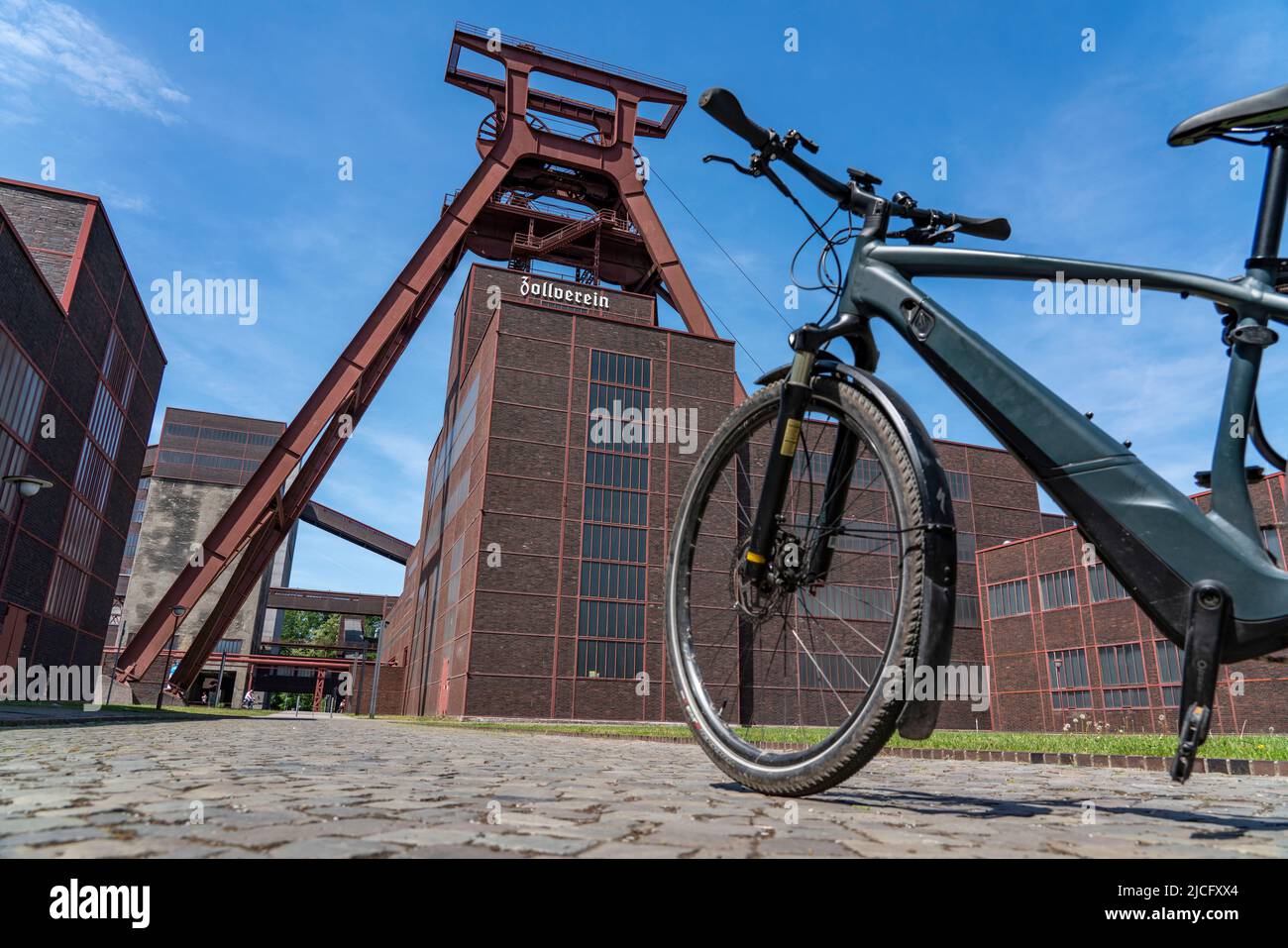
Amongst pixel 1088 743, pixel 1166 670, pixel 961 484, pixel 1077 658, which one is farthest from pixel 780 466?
pixel 961 484

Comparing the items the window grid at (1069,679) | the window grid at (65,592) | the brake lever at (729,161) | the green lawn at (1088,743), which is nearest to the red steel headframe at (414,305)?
the window grid at (65,592)

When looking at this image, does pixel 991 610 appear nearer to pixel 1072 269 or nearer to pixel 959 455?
pixel 959 455

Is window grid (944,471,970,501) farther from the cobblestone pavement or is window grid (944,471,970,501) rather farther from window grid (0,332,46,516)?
the cobblestone pavement

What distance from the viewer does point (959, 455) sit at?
5034 centimetres

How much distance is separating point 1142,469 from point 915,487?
70 centimetres

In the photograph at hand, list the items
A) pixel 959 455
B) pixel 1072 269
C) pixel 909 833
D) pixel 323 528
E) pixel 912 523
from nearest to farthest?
pixel 909 833
pixel 912 523
pixel 1072 269
pixel 959 455
pixel 323 528

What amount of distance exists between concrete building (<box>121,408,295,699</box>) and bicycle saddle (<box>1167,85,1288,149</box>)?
2499 inches

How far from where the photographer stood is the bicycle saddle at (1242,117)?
103 inches

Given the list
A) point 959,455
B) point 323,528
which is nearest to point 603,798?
point 959,455

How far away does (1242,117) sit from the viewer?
2.67m

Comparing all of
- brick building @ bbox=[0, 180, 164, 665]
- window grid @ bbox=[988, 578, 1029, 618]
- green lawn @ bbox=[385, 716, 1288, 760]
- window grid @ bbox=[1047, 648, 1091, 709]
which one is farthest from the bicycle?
window grid @ bbox=[988, 578, 1029, 618]

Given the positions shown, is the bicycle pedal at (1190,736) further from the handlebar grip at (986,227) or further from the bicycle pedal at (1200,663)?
the handlebar grip at (986,227)
